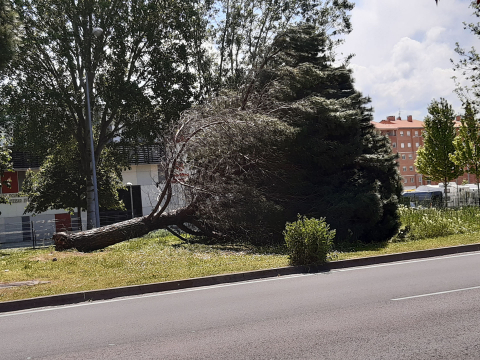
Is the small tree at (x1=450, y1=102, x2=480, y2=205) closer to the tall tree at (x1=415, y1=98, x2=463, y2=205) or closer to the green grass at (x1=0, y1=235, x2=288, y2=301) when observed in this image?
the tall tree at (x1=415, y1=98, x2=463, y2=205)

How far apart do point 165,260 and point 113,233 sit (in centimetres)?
504

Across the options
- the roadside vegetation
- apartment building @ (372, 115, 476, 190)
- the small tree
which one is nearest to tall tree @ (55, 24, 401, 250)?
the roadside vegetation

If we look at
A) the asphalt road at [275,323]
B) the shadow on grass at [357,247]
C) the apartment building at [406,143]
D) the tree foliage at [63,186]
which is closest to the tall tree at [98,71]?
the tree foliage at [63,186]

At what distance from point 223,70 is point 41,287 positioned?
22.4 meters

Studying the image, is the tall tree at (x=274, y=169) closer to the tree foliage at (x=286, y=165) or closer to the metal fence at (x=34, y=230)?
the tree foliage at (x=286, y=165)

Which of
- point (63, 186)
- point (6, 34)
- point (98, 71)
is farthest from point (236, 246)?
point (63, 186)

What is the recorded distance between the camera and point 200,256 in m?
15.2

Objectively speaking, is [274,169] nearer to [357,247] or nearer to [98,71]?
[357,247]

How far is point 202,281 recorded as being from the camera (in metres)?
10.4

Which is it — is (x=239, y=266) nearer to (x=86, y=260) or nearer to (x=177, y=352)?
(x=86, y=260)

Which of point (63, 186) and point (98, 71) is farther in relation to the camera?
point (63, 186)

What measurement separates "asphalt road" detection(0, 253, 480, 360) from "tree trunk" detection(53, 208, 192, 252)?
924cm

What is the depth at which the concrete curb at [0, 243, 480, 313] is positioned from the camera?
9.09 meters

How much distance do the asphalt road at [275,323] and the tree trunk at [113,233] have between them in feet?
30.3
